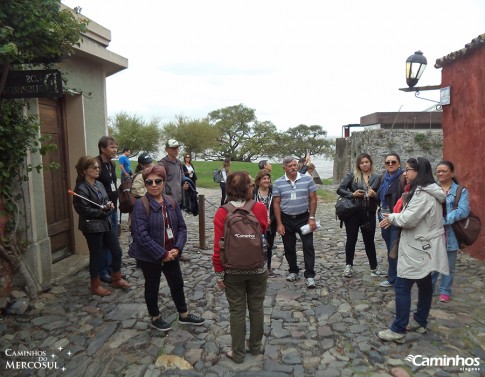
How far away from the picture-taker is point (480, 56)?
6496mm

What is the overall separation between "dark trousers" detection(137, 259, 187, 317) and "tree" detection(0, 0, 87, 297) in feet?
6.18

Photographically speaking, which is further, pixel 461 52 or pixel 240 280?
pixel 461 52

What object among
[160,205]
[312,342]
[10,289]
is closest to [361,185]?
[312,342]

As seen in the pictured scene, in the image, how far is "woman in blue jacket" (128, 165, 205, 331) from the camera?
3779mm

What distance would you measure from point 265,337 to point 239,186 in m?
1.69

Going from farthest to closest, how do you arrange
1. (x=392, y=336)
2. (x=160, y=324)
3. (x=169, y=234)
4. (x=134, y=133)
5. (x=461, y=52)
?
1. (x=134, y=133)
2. (x=461, y=52)
3. (x=160, y=324)
4. (x=169, y=234)
5. (x=392, y=336)

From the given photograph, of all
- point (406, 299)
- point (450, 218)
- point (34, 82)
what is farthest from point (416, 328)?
point (34, 82)

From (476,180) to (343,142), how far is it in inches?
568

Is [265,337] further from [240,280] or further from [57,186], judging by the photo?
[57,186]

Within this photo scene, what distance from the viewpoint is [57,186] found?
250 inches

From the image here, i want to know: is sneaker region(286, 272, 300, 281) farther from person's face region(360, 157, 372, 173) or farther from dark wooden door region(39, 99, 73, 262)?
dark wooden door region(39, 99, 73, 262)

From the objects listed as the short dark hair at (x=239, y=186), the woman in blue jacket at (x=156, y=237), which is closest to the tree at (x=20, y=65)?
the woman in blue jacket at (x=156, y=237)

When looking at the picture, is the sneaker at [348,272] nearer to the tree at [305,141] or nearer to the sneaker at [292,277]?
the sneaker at [292,277]

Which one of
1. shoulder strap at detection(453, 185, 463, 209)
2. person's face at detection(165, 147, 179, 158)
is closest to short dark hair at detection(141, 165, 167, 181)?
person's face at detection(165, 147, 179, 158)
